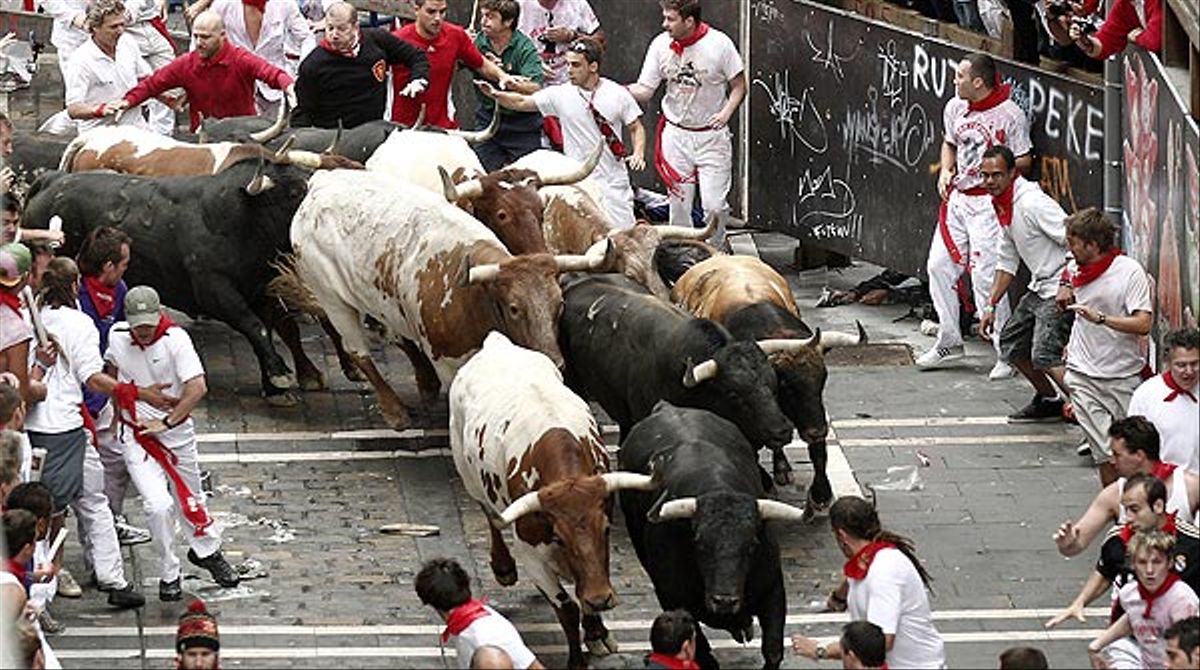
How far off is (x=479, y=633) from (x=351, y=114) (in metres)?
9.45

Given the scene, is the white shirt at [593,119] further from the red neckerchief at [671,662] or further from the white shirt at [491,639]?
the red neckerchief at [671,662]

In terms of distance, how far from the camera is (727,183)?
25047mm

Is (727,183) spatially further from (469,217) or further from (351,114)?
(469,217)

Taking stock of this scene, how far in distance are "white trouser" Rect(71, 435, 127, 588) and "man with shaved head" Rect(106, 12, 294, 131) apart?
6.29m

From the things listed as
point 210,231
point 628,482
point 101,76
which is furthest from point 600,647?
point 101,76

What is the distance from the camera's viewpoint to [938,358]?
898 inches

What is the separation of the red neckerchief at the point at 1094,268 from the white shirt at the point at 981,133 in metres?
2.96

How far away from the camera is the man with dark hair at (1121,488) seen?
1638cm

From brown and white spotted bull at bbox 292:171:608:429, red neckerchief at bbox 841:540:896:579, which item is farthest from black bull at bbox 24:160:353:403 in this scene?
red neckerchief at bbox 841:540:896:579

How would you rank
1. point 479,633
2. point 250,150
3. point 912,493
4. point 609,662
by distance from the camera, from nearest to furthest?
point 479,633 → point 609,662 → point 912,493 → point 250,150

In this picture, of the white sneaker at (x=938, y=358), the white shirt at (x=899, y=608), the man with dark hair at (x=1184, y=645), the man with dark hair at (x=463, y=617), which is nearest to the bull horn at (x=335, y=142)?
the white sneaker at (x=938, y=358)

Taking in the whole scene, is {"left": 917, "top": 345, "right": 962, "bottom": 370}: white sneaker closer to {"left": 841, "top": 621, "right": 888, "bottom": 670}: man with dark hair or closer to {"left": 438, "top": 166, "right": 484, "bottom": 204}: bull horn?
{"left": 438, "top": 166, "right": 484, "bottom": 204}: bull horn

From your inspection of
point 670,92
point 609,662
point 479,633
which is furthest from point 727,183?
point 479,633

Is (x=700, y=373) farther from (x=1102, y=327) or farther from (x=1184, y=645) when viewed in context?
(x=1184, y=645)
